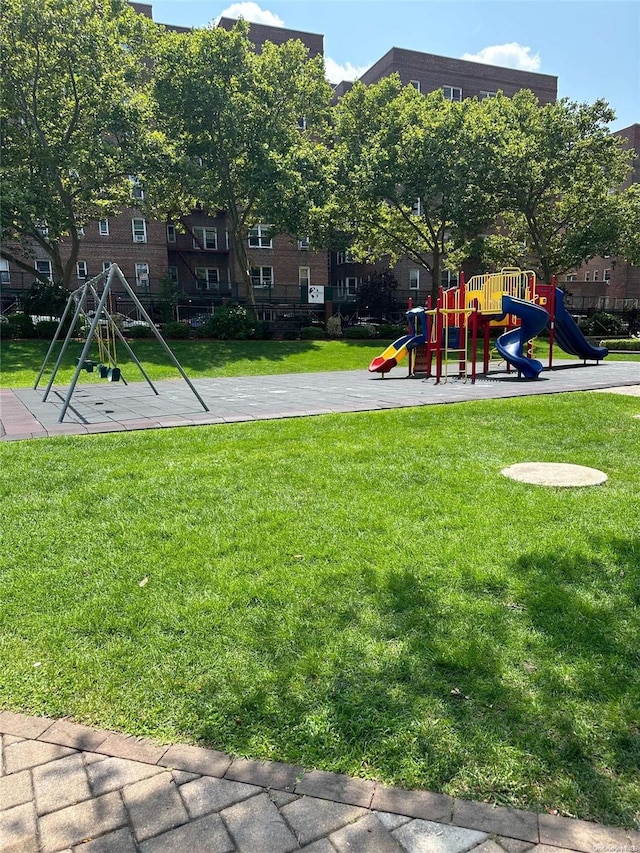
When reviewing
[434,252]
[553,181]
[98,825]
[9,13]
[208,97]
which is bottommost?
[98,825]

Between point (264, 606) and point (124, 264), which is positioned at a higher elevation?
point (124, 264)

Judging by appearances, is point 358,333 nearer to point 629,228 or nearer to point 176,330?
point 176,330

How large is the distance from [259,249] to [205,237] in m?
4.14

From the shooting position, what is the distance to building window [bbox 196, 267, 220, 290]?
139 ft

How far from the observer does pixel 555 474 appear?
17.6 feet

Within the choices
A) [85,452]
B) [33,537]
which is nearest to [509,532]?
[33,537]

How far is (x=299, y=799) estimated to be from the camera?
1.92 meters

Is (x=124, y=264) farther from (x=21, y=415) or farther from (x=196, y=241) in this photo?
(x=21, y=415)

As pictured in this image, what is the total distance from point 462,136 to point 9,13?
2034 cm

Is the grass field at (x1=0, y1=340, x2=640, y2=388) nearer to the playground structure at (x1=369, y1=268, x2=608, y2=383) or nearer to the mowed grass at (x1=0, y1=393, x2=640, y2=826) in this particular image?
the playground structure at (x1=369, y1=268, x2=608, y2=383)

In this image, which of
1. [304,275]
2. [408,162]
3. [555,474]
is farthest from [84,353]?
[304,275]

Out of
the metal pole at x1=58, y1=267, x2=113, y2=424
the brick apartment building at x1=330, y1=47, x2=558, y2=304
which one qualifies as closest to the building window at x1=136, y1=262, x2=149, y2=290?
the brick apartment building at x1=330, y1=47, x2=558, y2=304

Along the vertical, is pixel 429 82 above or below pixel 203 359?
above

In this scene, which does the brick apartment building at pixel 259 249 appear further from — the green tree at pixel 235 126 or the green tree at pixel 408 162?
the green tree at pixel 235 126
